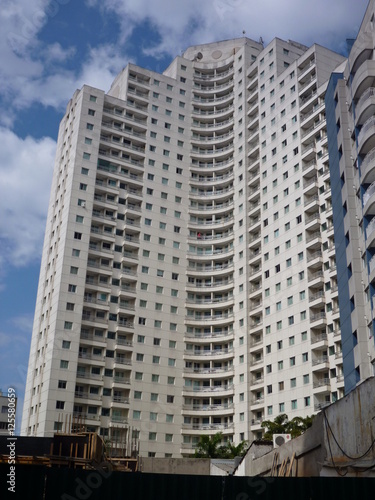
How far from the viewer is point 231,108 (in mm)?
98750

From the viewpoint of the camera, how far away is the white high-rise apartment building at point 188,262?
71.7 m

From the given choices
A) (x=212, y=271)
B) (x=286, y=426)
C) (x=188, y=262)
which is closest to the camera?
(x=286, y=426)

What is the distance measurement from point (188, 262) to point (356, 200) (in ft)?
141

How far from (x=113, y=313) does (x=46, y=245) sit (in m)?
16.3

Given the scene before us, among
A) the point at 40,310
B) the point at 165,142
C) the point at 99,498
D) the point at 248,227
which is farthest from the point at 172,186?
the point at 99,498

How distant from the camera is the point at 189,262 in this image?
293 feet

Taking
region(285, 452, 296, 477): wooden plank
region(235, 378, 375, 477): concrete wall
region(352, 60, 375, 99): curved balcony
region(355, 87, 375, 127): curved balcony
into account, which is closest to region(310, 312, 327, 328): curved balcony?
region(355, 87, 375, 127): curved balcony

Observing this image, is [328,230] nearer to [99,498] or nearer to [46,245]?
[46,245]

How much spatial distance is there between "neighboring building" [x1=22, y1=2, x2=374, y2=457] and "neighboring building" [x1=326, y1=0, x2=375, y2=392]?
630 inches

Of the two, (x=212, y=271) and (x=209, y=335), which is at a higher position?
(x=212, y=271)

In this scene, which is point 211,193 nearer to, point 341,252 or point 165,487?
point 341,252

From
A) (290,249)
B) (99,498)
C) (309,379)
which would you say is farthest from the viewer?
(290,249)

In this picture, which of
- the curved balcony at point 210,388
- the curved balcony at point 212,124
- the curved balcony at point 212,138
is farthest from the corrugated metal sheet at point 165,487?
the curved balcony at point 212,124

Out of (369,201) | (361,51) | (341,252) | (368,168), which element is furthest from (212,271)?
(369,201)
